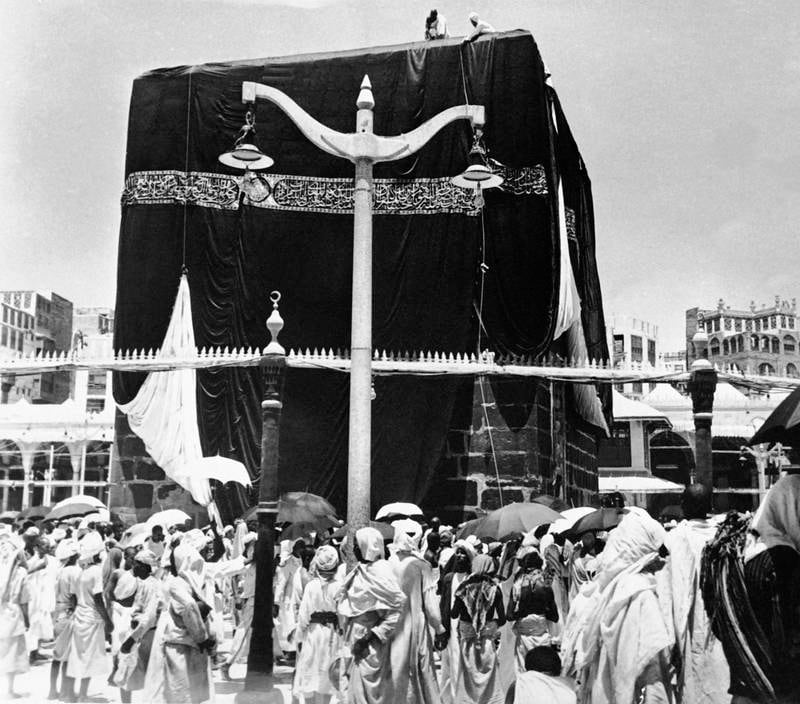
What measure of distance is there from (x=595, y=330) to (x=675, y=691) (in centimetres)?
2049

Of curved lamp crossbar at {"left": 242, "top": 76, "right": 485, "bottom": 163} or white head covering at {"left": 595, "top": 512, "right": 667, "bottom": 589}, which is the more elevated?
curved lamp crossbar at {"left": 242, "top": 76, "right": 485, "bottom": 163}

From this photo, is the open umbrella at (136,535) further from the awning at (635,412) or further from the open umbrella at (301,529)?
the awning at (635,412)

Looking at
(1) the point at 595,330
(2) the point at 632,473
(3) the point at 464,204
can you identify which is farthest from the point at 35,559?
(2) the point at 632,473

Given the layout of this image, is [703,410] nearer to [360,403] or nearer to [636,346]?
[360,403]

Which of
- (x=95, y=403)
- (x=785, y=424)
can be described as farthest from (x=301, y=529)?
(x=95, y=403)

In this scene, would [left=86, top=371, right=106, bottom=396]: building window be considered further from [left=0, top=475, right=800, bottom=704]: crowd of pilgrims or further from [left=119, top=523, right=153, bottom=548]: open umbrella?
→ [left=0, top=475, right=800, bottom=704]: crowd of pilgrims

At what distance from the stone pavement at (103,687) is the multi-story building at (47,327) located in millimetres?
29324

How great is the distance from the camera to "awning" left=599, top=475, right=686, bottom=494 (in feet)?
128

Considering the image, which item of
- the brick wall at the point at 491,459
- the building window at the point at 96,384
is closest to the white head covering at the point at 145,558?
the brick wall at the point at 491,459

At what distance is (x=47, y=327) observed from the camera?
47.0m

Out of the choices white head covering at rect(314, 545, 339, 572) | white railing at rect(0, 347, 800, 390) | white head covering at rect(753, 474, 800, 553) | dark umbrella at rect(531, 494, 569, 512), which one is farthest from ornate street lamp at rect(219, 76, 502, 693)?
dark umbrella at rect(531, 494, 569, 512)

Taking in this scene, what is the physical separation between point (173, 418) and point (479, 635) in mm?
12116

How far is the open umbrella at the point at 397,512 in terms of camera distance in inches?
663

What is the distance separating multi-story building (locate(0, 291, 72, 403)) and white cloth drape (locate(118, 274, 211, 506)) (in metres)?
21.3
